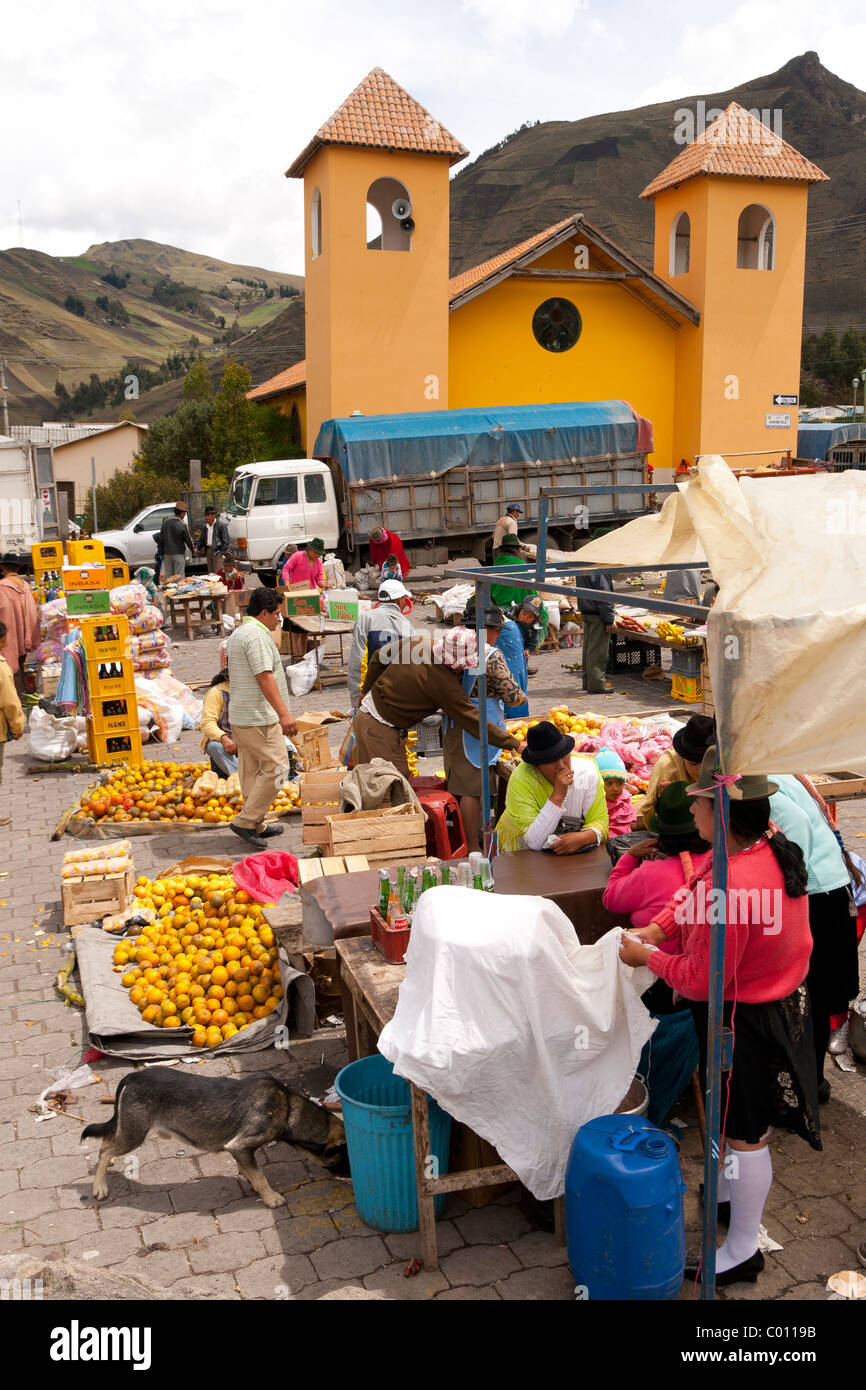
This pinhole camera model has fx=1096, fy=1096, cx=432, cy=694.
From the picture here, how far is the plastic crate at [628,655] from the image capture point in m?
14.4

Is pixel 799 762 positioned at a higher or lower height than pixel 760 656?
lower

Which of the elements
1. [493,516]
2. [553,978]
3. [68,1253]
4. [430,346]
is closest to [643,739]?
[553,978]

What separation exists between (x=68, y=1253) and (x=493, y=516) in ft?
63.3

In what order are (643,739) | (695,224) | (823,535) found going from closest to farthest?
(823,535), (643,739), (695,224)

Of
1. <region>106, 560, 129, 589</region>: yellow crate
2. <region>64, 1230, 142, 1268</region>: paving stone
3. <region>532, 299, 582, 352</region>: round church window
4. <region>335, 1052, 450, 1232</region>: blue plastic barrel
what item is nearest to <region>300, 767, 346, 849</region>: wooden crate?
<region>335, 1052, 450, 1232</region>: blue plastic barrel

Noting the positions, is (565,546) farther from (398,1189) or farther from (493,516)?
(398,1189)

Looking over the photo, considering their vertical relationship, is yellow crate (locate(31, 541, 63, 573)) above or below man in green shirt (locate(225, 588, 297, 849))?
above

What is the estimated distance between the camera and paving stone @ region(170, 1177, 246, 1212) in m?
4.37

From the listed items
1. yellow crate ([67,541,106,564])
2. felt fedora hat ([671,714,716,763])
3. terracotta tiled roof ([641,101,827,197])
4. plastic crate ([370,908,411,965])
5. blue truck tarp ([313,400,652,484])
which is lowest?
plastic crate ([370,908,411,965])

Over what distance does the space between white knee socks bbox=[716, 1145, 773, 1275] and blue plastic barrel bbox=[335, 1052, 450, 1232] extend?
1.03 metres

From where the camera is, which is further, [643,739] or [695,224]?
[695,224]

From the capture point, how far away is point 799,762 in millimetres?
2893

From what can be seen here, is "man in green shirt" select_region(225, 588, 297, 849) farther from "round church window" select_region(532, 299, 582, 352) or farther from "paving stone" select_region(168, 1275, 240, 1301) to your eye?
"round church window" select_region(532, 299, 582, 352)

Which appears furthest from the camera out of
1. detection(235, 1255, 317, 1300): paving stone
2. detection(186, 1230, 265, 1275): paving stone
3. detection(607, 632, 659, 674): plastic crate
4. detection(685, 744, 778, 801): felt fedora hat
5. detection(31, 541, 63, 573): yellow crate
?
detection(31, 541, 63, 573): yellow crate
